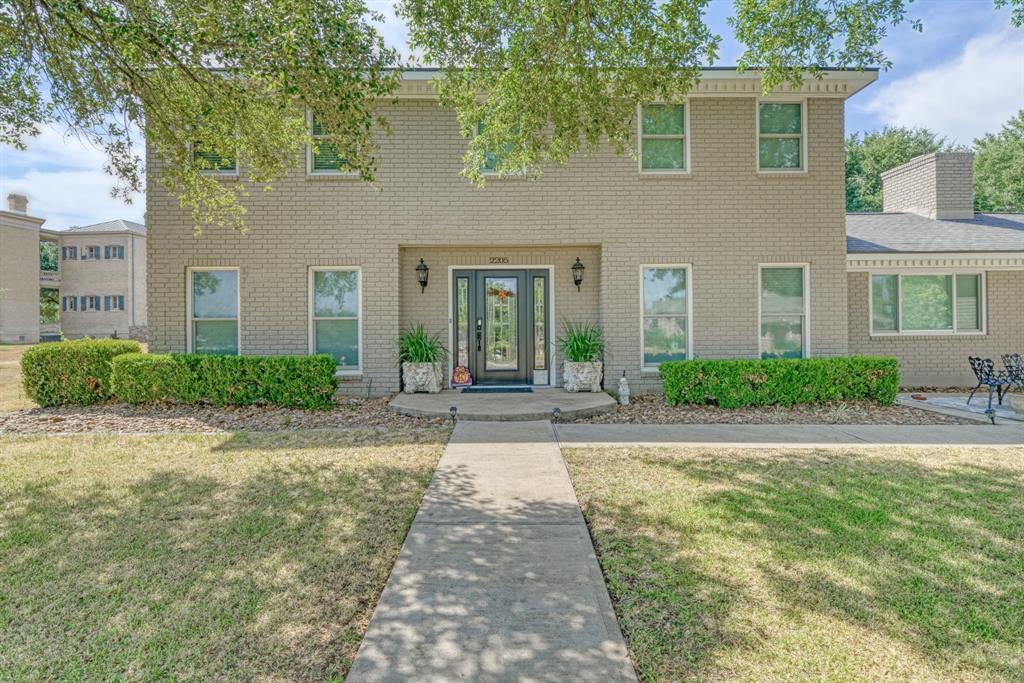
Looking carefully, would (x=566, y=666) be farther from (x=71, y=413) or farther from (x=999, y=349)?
(x=999, y=349)

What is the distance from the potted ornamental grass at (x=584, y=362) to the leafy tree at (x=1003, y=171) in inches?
1106

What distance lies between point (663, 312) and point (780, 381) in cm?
242

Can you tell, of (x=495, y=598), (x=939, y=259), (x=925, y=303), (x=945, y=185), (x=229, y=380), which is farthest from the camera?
(x=945, y=185)

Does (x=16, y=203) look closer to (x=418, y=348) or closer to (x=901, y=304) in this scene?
(x=418, y=348)

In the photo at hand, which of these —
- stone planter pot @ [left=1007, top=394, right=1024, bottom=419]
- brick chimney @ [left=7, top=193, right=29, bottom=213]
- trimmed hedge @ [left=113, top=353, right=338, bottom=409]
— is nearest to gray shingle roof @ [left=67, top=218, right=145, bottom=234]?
brick chimney @ [left=7, top=193, right=29, bottom=213]

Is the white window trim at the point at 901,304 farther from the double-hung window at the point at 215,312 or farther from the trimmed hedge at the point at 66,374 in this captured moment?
the trimmed hedge at the point at 66,374

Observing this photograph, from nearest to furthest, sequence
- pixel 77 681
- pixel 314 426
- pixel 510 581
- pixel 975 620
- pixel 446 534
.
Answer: pixel 77 681, pixel 975 620, pixel 510 581, pixel 446 534, pixel 314 426

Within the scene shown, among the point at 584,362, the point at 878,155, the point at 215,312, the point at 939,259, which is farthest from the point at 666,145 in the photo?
the point at 878,155

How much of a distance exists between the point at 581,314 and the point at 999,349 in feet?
30.0

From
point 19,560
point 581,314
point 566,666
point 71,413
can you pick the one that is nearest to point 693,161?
point 581,314

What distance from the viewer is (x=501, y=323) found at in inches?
408

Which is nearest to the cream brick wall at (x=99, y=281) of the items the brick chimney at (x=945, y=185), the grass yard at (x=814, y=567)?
the grass yard at (x=814, y=567)

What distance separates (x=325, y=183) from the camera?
961 cm

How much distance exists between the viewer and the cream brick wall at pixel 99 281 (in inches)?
1437
